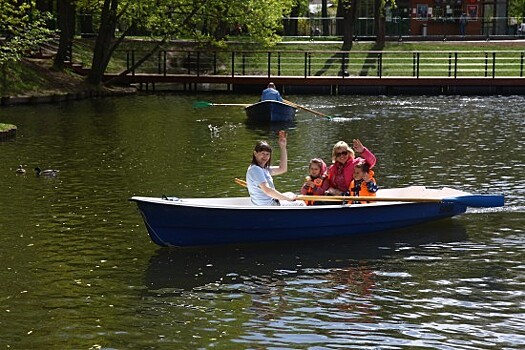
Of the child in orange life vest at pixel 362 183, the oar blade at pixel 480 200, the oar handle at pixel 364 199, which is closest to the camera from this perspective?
the oar handle at pixel 364 199

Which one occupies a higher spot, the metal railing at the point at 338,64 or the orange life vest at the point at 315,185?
the metal railing at the point at 338,64

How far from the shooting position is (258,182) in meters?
15.6

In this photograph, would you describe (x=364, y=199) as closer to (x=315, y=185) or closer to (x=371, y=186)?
(x=371, y=186)

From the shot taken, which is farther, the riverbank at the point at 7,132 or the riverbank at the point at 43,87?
the riverbank at the point at 43,87

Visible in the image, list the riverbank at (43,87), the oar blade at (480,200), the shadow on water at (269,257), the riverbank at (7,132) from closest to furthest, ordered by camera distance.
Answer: the shadow on water at (269,257)
the oar blade at (480,200)
the riverbank at (7,132)
the riverbank at (43,87)

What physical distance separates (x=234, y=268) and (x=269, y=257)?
826 millimetres

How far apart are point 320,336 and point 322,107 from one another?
29443 millimetres

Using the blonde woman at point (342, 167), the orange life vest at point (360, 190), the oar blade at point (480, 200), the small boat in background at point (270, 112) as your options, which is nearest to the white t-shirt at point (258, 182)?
the blonde woman at point (342, 167)

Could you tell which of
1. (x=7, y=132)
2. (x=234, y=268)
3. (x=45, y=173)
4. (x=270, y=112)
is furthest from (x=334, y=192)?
(x=270, y=112)

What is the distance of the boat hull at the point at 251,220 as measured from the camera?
591 inches

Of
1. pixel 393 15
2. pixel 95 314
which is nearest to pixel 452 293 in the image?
pixel 95 314

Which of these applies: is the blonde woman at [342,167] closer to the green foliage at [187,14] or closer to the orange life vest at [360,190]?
the orange life vest at [360,190]

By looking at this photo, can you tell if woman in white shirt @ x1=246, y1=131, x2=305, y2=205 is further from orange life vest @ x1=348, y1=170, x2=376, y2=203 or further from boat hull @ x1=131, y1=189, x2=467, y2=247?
orange life vest @ x1=348, y1=170, x2=376, y2=203

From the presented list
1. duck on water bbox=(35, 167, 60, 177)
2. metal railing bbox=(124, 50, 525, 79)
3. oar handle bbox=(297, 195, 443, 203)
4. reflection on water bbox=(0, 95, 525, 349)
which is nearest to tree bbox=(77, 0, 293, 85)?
metal railing bbox=(124, 50, 525, 79)
